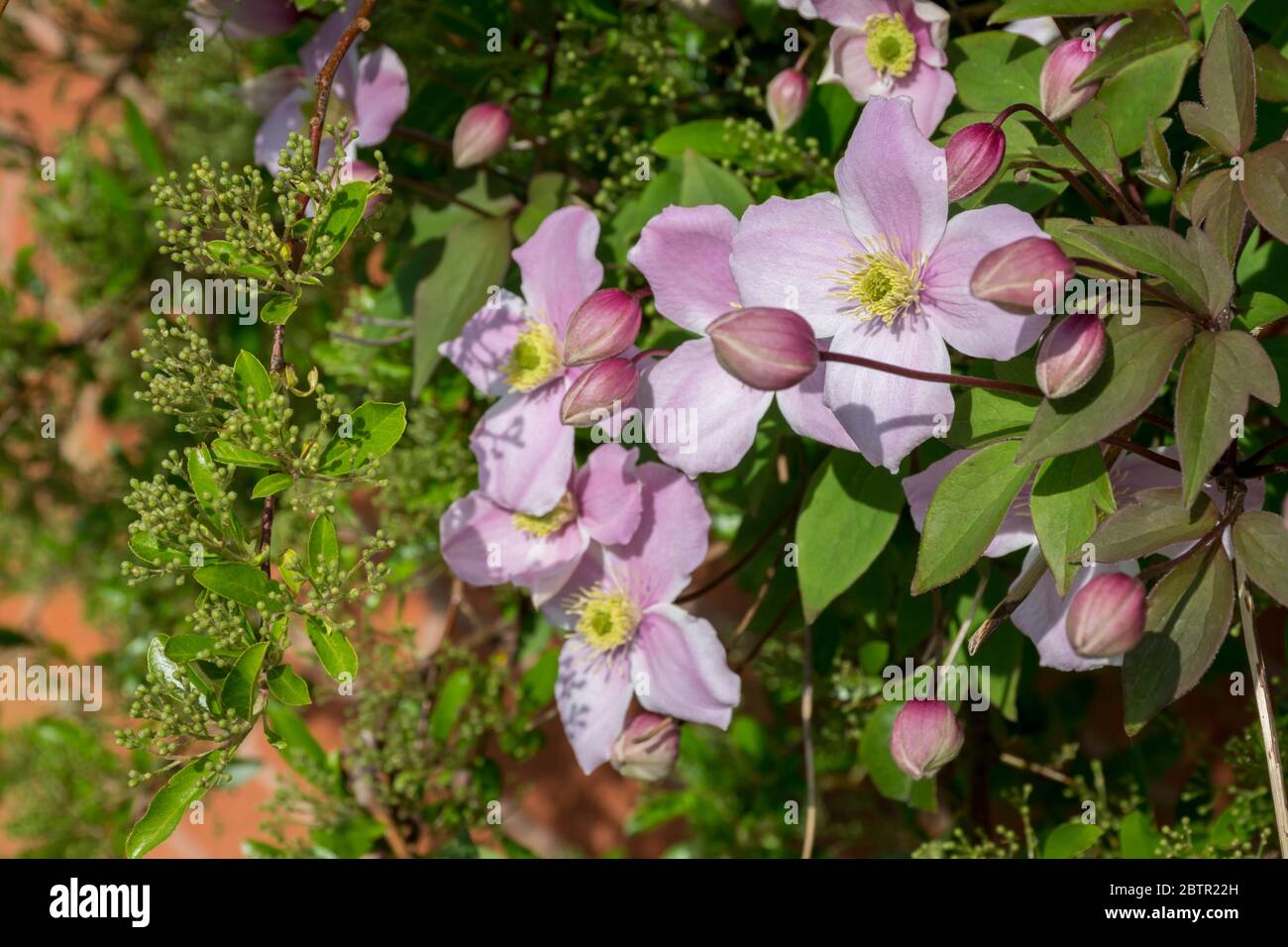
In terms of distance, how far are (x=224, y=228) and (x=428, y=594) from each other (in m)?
0.74

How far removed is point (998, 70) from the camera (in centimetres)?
61

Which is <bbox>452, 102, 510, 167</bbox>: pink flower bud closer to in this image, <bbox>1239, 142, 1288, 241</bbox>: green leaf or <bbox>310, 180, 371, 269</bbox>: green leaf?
<bbox>310, 180, 371, 269</bbox>: green leaf

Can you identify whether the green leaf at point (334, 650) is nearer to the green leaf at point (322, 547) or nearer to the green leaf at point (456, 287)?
the green leaf at point (322, 547)

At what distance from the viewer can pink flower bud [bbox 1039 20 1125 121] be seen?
0.54 meters

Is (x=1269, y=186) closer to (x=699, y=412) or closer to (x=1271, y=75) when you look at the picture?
(x=1271, y=75)

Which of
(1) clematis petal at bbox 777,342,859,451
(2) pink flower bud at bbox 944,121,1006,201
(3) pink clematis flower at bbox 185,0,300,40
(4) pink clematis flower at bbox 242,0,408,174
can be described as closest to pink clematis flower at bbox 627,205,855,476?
(1) clematis petal at bbox 777,342,859,451

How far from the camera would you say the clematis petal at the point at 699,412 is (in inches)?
21.5

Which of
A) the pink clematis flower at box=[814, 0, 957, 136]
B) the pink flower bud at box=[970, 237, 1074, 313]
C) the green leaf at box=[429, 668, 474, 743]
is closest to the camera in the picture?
the pink flower bud at box=[970, 237, 1074, 313]

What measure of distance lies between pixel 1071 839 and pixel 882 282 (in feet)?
1.07

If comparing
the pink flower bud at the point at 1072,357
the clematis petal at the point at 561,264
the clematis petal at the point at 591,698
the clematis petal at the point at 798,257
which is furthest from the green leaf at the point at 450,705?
the pink flower bud at the point at 1072,357

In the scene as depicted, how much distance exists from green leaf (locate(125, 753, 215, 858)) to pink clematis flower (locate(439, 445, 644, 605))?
17 centimetres

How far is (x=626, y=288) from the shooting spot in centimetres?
69

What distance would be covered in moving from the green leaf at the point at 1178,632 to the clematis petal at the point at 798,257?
0.18 meters
